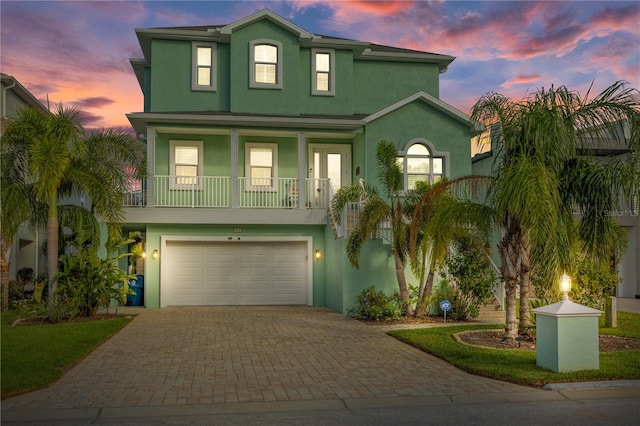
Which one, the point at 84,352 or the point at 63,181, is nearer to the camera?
the point at 84,352

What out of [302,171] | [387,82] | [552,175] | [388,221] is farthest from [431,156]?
[552,175]

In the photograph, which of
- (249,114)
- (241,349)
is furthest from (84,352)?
(249,114)

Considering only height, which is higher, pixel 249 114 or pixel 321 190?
pixel 249 114

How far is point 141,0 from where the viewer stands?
57.7ft

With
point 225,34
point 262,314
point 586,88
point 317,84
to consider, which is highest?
point 225,34

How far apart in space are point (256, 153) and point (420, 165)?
226 inches

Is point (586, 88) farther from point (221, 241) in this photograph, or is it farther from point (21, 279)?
point (21, 279)

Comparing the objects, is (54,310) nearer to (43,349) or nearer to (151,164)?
(43,349)

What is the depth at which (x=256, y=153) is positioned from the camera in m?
22.7

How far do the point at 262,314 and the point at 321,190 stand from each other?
4999mm

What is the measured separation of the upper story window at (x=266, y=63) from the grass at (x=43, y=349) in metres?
9.70

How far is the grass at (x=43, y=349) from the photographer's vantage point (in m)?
9.03

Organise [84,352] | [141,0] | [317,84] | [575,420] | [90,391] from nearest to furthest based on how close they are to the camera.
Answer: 1. [575,420]
2. [90,391]
3. [84,352]
4. [141,0]
5. [317,84]

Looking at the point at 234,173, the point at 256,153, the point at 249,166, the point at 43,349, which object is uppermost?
the point at 256,153
